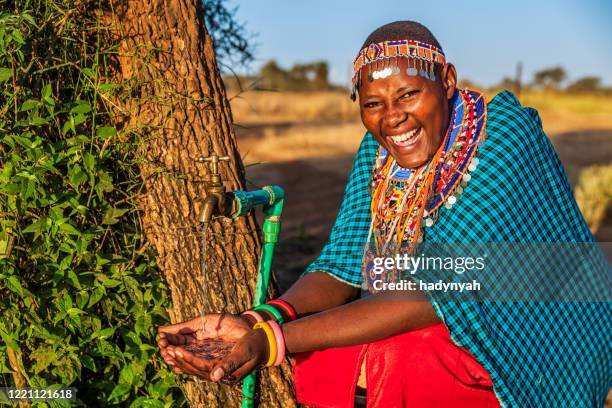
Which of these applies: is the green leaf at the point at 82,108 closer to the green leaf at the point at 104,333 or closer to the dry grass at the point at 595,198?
the green leaf at the point at 104,333

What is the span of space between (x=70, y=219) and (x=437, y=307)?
53.7 inches

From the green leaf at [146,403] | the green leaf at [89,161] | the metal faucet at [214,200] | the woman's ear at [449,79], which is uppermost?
the woman's ear at [449,79]

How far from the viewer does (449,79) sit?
260 cm

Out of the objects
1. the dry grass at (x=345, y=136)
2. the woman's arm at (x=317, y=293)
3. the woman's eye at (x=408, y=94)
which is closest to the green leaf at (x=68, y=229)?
the woman's arm at (x=317, y=293)

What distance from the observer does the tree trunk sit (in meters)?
2.86

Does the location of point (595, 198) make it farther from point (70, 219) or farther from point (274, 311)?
point (70, 219)

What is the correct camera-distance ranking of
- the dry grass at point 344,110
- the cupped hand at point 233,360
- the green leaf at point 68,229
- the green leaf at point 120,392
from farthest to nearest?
the dry grass at point 344,110
the green leaf at point 120,392
the green leaf at point 68,229
the cupped hand at point 233,360

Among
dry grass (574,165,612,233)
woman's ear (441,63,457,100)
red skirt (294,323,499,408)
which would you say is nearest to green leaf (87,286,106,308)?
red skirt (294,323,499,408)

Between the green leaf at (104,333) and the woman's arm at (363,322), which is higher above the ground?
the woman's arm at (363,322)

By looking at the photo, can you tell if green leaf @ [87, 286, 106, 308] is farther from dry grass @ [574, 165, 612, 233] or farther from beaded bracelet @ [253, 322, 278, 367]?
dry grass @ [574, 165, 612, 233]

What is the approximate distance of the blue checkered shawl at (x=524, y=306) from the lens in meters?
2.37

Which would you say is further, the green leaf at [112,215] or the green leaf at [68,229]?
the green leaf at [112,215]

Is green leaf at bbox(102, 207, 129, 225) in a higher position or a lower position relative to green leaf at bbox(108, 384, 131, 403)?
higher

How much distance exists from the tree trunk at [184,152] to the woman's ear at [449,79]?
0.85 m
